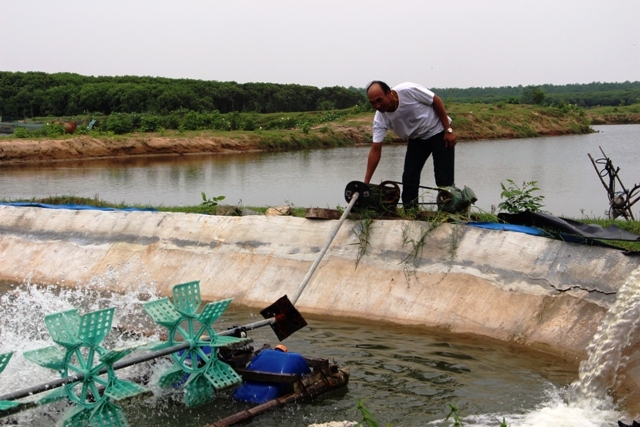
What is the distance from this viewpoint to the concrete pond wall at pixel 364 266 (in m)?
7.35

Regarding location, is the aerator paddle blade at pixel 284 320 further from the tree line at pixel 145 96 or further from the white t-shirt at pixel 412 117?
the tree line at pixel 145 96

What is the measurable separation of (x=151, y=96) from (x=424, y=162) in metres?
36.1

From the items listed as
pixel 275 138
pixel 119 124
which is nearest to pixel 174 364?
pixel 275 138

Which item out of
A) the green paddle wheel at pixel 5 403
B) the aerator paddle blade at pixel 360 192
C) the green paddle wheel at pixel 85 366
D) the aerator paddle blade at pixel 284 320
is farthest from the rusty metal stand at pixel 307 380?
the aerator paddle blade at pixel 360 192

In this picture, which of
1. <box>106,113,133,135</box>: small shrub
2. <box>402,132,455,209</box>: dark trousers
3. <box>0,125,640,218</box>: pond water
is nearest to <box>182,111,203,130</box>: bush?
<box>106,113,133,135</box>: small shrub

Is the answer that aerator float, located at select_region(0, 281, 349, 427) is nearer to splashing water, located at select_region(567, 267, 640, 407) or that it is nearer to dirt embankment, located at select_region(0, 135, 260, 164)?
splashing water, located at select_region(567, 267, 640, 407)

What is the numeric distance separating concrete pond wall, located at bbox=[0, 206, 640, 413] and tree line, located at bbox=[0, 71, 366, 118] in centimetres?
2806

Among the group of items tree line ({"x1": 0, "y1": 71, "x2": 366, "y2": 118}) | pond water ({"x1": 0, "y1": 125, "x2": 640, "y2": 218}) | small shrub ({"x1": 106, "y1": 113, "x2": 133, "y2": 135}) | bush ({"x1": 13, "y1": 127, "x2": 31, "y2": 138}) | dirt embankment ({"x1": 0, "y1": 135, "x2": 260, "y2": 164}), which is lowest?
pond water ({"x1": 0, "y1": 125, "x2": 640, "y2": 218})

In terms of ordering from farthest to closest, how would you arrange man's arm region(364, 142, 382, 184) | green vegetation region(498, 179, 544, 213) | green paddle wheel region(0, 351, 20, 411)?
green vegetation region(498, 179, 544, 213) < man's arm region(364, 142, 382, 184) < green paddle wheel region(0, 351, 20, 411)

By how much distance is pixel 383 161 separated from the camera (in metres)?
24.2

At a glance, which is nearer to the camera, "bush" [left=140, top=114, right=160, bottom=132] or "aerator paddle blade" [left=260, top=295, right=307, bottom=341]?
"aerator paddle blade" [left=260, top=295, right=307, bottom=341]

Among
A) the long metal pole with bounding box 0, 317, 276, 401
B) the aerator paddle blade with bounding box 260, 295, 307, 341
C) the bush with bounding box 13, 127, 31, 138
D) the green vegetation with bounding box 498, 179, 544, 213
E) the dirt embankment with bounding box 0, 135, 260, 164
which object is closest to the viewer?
the long metal pole with bounding box 0, 317, 276, 401

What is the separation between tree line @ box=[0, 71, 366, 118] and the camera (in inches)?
1672

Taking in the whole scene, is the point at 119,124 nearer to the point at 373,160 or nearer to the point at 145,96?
the point at 145,96
